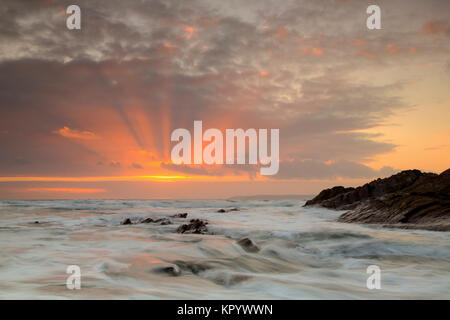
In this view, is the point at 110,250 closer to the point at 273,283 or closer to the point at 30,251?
the point at 30,251

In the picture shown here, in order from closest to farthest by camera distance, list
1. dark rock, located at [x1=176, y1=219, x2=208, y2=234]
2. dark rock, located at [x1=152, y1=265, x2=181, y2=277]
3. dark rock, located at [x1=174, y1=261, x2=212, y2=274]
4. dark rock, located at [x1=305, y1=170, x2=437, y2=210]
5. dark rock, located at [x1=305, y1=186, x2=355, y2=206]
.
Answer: dark rock, located at [x1=152, y1=265, x2=181, y2=277], dark rock, located at [x1=174, y1=261, x2=212, y2=274], dark rock, located at [x1=176, y1=219, x2=208, y2=234], dark rock, located at [x1=305, y1=170, x2=437, y2=210], dark rock, located at [x1=305, y1=186, x2=355, y2=206]

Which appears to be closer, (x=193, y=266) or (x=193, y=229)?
(x=193, y=266)

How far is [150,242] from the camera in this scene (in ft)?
25.5

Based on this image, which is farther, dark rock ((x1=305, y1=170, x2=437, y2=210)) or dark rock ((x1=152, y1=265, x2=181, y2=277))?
dark rock ((x1=305, y1=170, x2=437, y2=210))

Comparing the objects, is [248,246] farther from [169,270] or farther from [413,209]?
[413,209]
